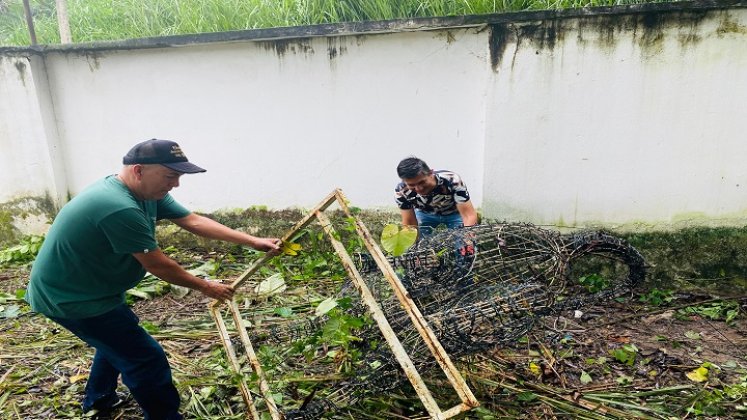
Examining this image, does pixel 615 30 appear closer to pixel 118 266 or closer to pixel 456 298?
pixel 456 298

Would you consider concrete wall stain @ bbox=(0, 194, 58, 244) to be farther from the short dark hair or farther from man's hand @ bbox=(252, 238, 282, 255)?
the short dark hair

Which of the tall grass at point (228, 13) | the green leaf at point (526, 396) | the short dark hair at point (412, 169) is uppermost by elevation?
the tall grass at point (228, 13)

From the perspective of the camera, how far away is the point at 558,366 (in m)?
3.23

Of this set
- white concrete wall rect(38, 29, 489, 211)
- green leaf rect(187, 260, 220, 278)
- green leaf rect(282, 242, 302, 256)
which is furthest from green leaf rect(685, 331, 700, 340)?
green leaf rect(187, 260, 220, 278)

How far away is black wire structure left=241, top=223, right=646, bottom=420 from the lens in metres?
2.52

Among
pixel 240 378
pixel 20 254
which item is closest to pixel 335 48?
pixel 240 378

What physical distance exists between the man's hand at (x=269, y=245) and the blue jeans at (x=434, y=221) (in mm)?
1592

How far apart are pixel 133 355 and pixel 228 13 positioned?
4.06 metres

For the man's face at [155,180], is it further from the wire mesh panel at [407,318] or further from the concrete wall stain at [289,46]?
the concrete wall stain at [289,46]

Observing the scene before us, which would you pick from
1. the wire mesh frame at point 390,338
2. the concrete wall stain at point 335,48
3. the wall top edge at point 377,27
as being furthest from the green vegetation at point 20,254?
the concrete wall stain at point 335,48

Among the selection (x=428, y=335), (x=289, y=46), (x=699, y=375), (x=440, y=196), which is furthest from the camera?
(x=289, y=46)

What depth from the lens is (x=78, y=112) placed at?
17.8 ft

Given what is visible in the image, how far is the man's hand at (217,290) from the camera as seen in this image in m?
2.56

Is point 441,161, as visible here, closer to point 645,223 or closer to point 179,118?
point 645,223
